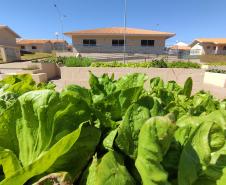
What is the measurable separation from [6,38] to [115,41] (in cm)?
2740

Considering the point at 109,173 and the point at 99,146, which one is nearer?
the point at 109,173

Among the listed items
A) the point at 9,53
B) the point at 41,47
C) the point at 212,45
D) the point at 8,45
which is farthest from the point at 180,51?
the point at 41,47

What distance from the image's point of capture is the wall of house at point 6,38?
46.8m

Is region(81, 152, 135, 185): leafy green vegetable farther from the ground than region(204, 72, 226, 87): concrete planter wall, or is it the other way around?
region(81, 152, 135, 185): leafy green vegetable

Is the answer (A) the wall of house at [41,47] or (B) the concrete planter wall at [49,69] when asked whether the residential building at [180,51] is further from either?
(A) the wall of house at [41,47]

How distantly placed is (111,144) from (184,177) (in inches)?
9.9

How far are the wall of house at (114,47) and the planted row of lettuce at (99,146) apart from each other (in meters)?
35.1

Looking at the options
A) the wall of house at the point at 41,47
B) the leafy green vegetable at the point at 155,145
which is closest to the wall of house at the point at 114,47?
the leafy green vegetable at the point at 155,145

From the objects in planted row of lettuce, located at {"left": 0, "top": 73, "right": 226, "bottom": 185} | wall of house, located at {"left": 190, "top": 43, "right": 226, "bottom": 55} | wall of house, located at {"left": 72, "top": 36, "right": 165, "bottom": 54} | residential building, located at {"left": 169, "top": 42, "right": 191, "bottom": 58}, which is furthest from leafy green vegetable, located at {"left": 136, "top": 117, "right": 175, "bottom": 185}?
wall of house, located at {"left": 190, "top": 43, "right": 226, "bottom": 55}


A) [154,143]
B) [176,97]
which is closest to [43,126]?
[154,143]

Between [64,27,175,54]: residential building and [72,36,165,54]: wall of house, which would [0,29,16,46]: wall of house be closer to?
[64,27,175,54]: residential building

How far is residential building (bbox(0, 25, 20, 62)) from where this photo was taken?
45.1 metres

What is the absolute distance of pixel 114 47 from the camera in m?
35.5

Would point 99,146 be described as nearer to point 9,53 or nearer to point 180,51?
point 180,51
